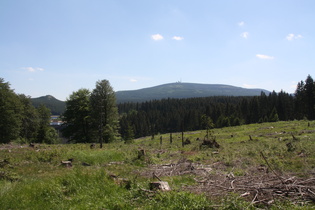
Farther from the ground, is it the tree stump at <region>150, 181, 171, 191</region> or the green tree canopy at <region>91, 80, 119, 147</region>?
the green tree canopy at <region>91, 80, 119, 147</region>

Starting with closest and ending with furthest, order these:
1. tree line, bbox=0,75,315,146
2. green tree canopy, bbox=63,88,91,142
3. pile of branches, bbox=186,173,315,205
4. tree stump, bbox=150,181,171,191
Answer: pile of branches, bbox=186,173,315,205
tree stump, bbox=150,181,171,191
tree line, bbox=0,75,315,146
green tree canopy, bbox=63,88,91,142

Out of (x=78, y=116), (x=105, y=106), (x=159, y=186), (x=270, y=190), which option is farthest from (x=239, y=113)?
(x=159, y=186)

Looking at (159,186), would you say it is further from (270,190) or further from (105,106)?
(105,106)

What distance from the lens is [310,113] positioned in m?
62.7

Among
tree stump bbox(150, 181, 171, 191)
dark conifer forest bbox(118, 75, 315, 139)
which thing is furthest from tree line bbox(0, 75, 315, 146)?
tree stump bbox(150, 181, 171, 191)

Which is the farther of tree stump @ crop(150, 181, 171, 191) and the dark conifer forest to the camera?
the dark conifer forest


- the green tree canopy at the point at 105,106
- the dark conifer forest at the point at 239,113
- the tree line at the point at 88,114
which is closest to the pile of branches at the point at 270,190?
the tree line at the point at 88,114

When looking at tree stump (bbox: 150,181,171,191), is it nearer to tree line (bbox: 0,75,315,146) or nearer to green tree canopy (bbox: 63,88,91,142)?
tree line (bbox: 0,75,315,146)

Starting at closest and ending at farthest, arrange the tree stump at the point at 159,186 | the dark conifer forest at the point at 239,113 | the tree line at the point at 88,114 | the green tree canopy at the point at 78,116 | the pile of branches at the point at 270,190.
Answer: the pile of branches at the point at 270,190, the tree stump at the point at 159,186, the tree line at the point at 88,114, the green tree canopy at the point at 78,116, the dark conifer forest at the point at 239,113

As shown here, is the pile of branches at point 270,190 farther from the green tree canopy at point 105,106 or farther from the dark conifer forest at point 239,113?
the dark conifer forest at point 239,113

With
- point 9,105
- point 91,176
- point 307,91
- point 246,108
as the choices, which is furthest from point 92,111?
point 246,108

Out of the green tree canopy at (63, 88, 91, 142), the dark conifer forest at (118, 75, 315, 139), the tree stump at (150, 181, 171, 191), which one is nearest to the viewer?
the tree stump at (150, 181, 171, 191)

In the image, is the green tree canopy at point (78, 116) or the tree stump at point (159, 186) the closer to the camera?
the tree stump at point (159, 186)

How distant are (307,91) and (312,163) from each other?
64.8 meters
